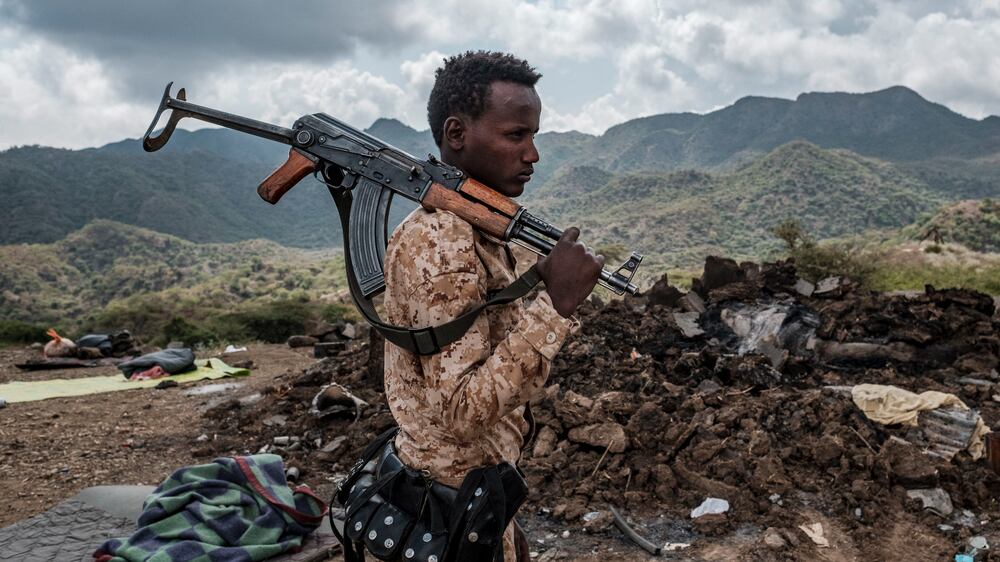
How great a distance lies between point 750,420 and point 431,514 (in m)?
3.88

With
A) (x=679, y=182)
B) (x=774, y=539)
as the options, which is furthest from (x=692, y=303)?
(x=679, y=182)

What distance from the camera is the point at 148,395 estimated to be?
7992 mm

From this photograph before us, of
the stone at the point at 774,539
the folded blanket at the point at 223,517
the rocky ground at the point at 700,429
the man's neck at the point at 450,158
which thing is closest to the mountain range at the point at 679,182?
the rocky ground at the point at 700,429

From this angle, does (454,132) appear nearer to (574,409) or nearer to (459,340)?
(459,340)

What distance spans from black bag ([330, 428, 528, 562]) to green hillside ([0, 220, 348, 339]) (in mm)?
23084

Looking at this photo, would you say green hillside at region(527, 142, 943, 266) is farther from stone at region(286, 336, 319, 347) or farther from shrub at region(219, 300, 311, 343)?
stone at region(286, 336, 319, 347)

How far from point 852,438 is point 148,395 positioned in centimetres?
746

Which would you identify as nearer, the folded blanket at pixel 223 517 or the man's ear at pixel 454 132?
the man's ear at pixel 454 132

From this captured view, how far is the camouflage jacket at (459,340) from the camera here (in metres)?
1.31

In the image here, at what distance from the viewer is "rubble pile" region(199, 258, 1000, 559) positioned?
13.2 ft

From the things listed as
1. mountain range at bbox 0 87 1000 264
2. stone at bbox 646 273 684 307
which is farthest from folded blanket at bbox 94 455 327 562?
mountain range at bbox 0 87 1000 264

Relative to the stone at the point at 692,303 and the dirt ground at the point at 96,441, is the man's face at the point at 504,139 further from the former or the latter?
the stone at the point at 692,303

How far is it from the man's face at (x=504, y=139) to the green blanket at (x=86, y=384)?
8269mm

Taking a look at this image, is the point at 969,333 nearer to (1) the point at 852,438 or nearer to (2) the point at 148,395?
(1) the point at 852,438
